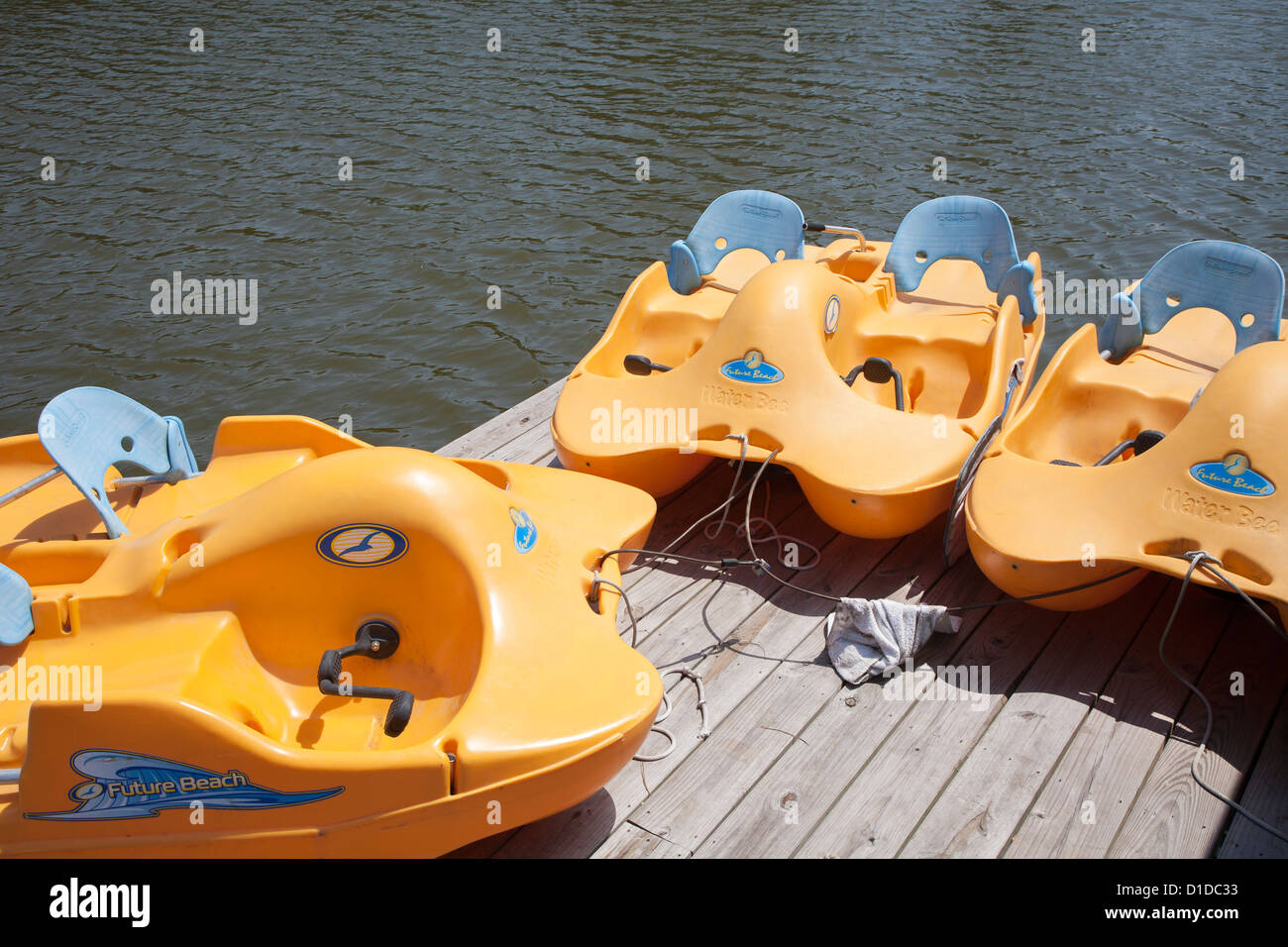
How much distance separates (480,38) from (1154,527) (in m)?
10.8

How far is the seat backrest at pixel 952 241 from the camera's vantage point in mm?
4758

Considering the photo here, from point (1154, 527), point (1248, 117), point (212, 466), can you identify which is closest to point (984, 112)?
point (1248, 117)

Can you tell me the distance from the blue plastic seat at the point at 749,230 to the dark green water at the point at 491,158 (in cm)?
175

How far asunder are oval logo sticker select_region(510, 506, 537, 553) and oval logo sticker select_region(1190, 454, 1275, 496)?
76.1 inches

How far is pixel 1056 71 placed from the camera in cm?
1059

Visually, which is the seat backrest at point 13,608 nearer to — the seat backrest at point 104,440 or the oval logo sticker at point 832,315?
the seat backrest at point 104,440

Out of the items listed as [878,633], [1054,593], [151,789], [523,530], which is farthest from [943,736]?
[151,789]

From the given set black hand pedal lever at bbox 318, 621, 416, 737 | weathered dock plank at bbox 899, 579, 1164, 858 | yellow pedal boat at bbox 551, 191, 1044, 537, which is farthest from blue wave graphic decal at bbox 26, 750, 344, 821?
yellow pedal boat at bbox 551, 191, 1044, 537

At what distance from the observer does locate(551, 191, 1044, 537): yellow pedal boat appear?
3.63 m

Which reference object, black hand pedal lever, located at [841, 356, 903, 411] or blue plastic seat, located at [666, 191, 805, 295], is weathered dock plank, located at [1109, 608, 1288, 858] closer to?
black hand pedal lever, located at [841, 356, 903, 411]

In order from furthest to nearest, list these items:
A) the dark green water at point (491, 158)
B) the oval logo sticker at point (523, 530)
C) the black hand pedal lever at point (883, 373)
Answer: the dark green water at point (491, 158)
the black hand pedal lever at point (883, 373)
the oval logo sticker at point (523, 530)

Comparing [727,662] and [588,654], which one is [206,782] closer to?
[588,654]

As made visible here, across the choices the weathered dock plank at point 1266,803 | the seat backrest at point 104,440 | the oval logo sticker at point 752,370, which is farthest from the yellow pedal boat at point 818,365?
the seat backrest at point 104,440

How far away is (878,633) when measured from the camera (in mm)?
3273
